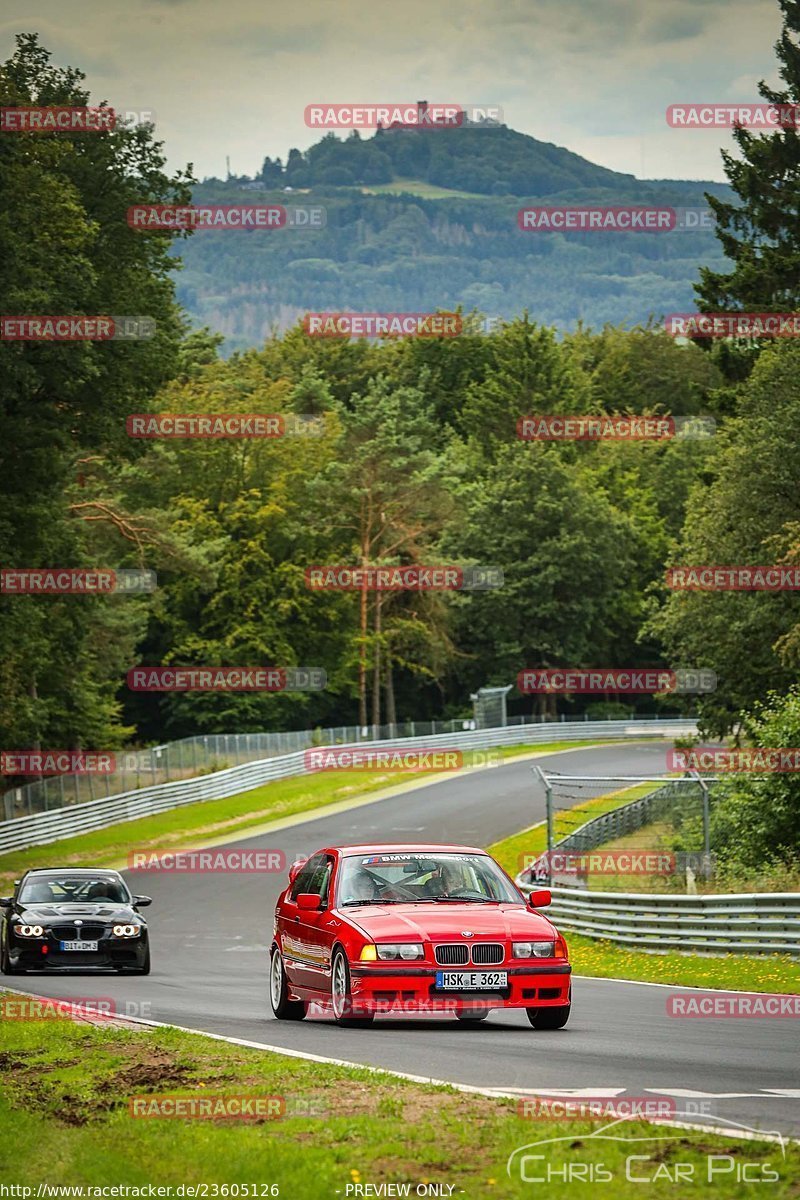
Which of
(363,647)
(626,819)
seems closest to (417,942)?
(626,819)

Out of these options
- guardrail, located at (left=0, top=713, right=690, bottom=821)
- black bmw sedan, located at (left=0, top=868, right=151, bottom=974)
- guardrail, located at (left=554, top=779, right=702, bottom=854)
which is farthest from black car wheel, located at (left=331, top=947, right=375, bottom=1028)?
guardrail, located at (left=0, top=713, right=690, bottom=821)

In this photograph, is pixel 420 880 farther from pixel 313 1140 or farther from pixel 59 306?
pixel 59 306

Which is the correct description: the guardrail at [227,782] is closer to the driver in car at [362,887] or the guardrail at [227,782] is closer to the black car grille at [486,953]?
the driver in car at [362,887]

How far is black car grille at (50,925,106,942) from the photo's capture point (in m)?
21.9

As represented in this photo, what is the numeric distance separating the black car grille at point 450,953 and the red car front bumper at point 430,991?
0.20 ft

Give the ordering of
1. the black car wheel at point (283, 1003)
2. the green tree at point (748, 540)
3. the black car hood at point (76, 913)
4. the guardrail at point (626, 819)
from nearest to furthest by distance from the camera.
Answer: the black car wheel at point (283, 1003)
the black car hood at point (76, 913)
the guardrail at point (626, 819)
the green tree at point (748, 540)

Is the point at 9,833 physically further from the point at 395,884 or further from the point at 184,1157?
the point at 184,1157

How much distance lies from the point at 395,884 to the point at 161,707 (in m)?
81.0

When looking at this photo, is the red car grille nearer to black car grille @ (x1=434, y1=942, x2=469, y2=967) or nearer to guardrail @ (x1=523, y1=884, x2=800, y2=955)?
black car grille @ (x1=434, y1=942, x2=469, y2=967)

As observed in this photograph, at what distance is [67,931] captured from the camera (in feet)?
72.0

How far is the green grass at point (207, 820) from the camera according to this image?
4888 cm

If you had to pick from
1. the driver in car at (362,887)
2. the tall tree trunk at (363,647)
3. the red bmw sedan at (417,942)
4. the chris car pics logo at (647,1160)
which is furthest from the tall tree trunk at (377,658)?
the chris car pics logo at (647,1160)

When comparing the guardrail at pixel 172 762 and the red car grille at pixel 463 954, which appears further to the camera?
the guardrail at pixel 172 762

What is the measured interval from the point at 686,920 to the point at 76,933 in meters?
8.27
